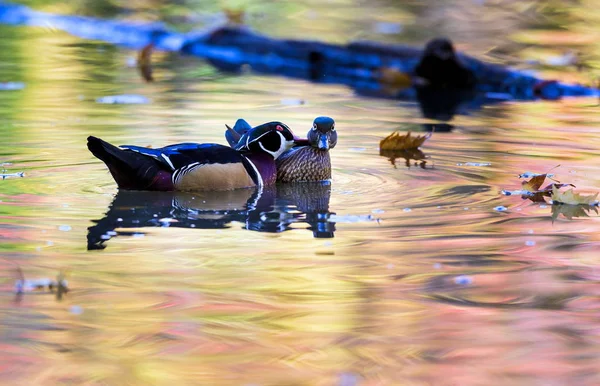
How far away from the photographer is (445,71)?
13750mm

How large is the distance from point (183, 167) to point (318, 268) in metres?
2.15

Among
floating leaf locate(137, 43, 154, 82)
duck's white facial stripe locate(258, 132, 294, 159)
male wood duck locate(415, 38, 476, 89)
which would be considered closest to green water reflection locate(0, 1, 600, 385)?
duck's white facial stripe locate(258, 132, 294, 159)

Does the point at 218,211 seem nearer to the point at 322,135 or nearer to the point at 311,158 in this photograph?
the point at 311,158

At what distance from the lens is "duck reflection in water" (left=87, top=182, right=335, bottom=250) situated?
6.66 meters

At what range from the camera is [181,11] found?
68.4 ft

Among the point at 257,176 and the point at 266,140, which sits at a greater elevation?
the point at 266,140

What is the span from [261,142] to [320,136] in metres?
0.47

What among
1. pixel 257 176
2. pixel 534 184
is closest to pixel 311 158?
pixel 257 176

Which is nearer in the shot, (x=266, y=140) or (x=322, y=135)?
(x=266, y=140)

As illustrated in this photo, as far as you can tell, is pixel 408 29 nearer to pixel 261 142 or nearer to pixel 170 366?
pixel 261 142

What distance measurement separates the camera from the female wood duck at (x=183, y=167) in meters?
7.44

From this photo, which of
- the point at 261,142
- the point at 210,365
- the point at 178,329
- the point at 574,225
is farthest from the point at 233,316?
the point at 261,142

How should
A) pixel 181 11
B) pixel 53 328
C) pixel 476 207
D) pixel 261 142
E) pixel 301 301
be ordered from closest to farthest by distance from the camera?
pixel 53 328 → pixel 301 301 → pixel 476 207 → pixel 261 142 → pixel 181 11

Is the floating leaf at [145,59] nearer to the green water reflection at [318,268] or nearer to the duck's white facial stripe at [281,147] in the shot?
the green water reflection at [318,268]
